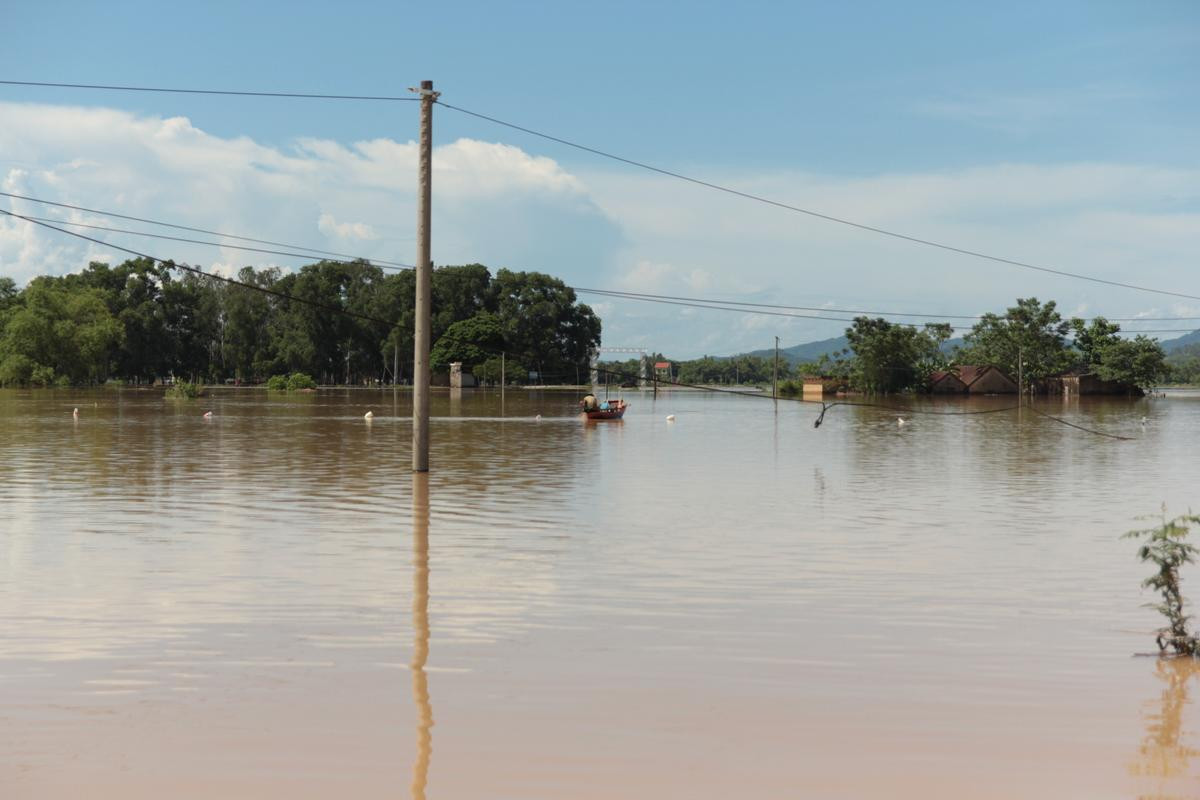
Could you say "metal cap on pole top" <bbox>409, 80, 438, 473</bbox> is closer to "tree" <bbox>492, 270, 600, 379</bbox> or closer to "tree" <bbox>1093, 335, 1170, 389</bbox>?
"tree" <bbox>1093, 335, 1170, 389</bbox>

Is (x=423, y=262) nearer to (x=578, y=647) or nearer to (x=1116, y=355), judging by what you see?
(x=578, y=647)

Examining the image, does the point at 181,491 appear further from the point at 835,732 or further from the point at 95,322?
the point at 95,322

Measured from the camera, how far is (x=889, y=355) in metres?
150

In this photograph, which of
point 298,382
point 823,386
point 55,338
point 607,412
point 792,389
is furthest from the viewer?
point 792,389

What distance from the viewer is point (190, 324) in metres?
185

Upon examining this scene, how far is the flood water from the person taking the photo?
742cm

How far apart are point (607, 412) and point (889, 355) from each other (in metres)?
85.9

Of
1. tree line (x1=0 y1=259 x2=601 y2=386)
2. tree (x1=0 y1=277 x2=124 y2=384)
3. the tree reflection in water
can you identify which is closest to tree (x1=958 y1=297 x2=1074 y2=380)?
tree line (x1=0 y1=259 x2=601 y2=386)

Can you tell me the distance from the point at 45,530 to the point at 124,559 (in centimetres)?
387

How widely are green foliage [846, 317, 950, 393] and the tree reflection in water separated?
470 feet

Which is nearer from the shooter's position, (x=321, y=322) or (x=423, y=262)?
(x=423, y=262)

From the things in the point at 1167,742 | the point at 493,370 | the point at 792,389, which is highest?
the point at 493,370

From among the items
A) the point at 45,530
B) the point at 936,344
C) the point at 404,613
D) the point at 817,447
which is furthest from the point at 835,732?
the point at 936,344

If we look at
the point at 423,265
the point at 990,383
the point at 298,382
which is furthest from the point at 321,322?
the point at 423,265
